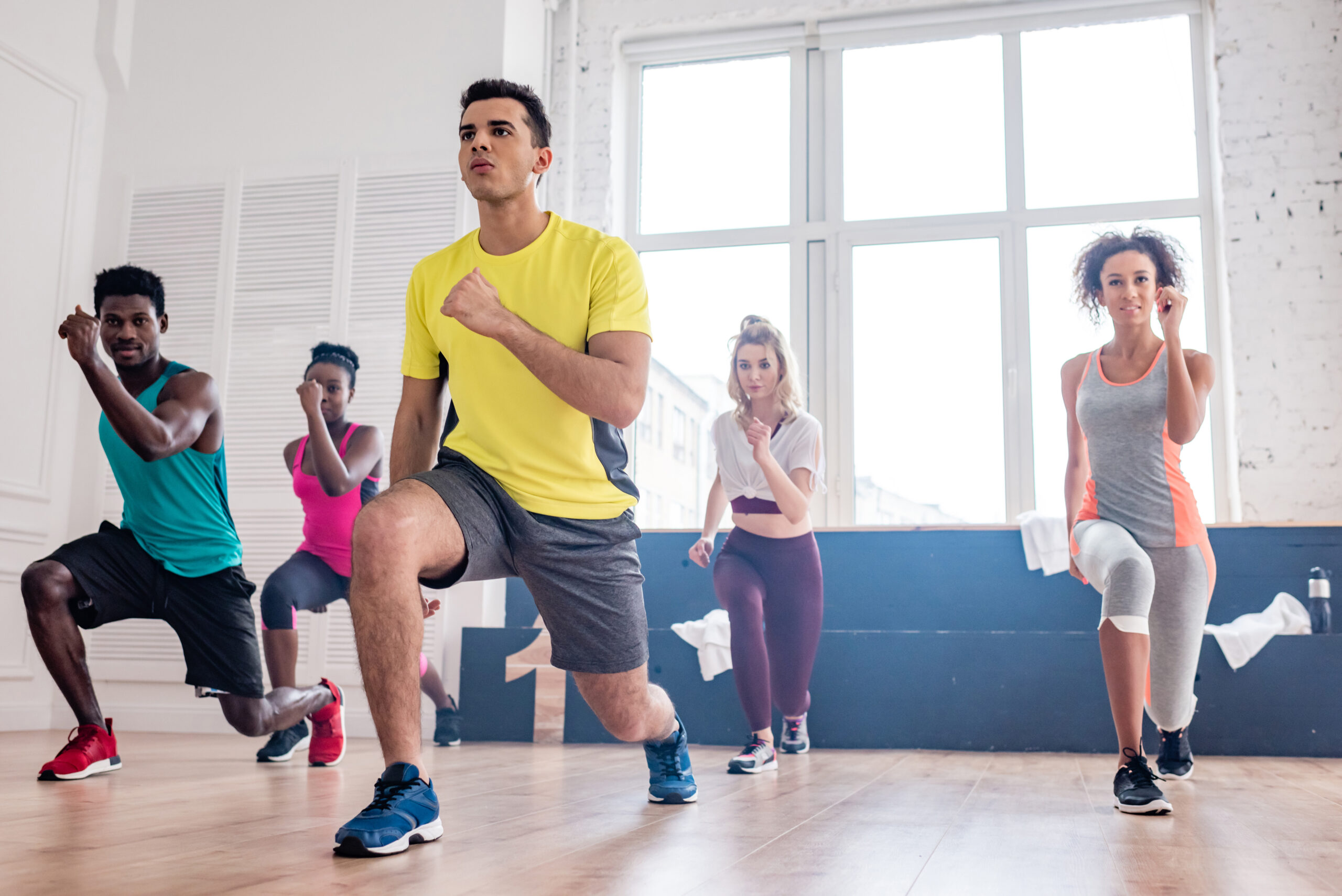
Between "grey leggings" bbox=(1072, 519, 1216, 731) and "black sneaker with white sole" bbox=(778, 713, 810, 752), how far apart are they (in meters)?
1.44

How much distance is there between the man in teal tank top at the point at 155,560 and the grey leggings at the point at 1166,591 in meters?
2.10

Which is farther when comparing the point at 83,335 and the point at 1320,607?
the point at 1320,607

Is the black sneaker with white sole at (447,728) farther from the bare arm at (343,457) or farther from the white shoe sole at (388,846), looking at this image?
the white shoe sole at (388,846)

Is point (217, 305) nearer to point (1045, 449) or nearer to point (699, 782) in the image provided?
point (699, 782)

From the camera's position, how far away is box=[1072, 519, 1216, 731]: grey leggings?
92.2 inches

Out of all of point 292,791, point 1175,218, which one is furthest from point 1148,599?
point 1175,218

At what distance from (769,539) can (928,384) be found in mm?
2019

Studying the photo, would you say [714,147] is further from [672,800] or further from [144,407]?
[672,800]

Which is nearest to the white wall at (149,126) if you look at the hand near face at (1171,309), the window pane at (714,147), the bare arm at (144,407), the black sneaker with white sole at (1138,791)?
the window pane at (714,147)

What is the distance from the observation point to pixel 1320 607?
162 inches

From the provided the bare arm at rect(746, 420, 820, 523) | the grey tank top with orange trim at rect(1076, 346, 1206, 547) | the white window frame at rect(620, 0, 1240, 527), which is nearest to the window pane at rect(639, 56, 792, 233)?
the white window frame at rect(620, 0, 1240, 527)

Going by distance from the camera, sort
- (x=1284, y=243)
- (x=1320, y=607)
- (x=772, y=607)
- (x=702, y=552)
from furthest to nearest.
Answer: (x=1284, y=243) → (x=1320, y=607) → (x=702, y=552) → (x=772, y=607)

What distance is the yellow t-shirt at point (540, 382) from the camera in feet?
6.39

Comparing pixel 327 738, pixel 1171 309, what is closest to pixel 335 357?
pixel 327 738
